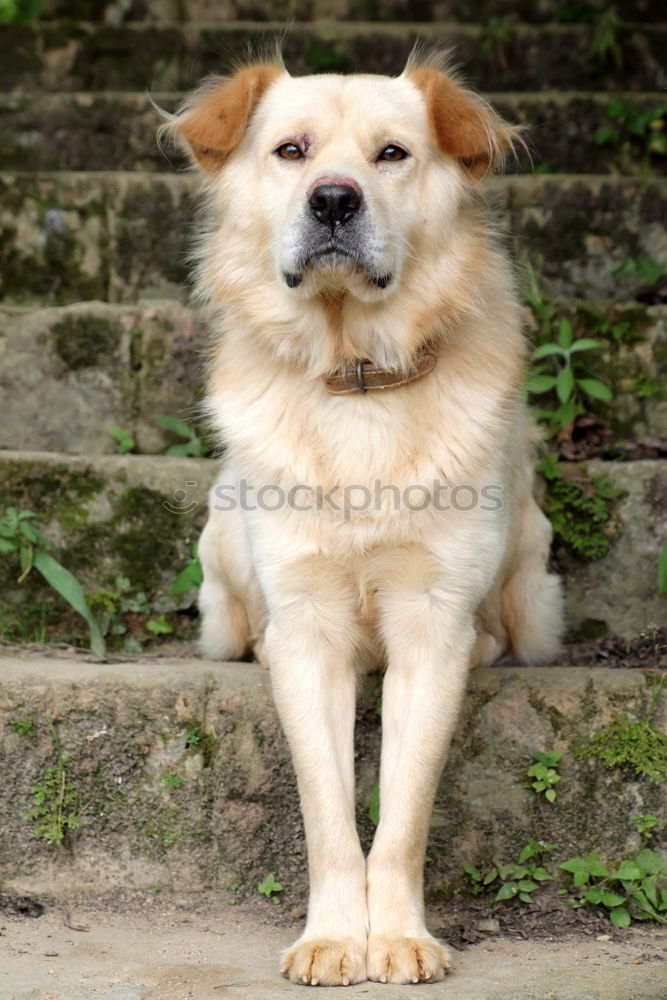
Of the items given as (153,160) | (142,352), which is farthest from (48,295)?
(153,160)

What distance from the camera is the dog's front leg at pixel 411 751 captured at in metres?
2.40

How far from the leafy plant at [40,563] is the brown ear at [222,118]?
3.74ft

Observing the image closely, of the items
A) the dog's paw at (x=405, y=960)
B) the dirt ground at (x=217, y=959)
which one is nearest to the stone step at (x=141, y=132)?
the dirt ground at (x=217, y=959)

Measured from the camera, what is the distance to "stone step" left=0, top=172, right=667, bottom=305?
4.31 m

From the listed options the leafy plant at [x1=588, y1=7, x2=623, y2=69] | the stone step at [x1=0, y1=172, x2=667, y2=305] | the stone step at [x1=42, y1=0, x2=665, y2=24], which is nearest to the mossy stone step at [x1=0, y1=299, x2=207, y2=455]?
the stone step at [x1=0, y1=172, x2=667, y2=305]

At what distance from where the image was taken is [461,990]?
2.26m

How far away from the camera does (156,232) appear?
4.38 metres

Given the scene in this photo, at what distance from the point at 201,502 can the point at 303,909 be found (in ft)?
4.21

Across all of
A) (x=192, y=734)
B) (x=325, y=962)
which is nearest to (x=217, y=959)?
(x=325, y=962)

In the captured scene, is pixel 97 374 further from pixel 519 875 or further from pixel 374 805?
pixel 519 875

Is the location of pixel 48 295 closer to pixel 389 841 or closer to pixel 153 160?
pixel 153 160

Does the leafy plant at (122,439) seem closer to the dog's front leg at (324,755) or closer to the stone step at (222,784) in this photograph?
the stone step at (222,784)

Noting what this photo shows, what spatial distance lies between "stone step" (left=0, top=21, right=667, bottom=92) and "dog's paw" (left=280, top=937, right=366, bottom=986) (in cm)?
420

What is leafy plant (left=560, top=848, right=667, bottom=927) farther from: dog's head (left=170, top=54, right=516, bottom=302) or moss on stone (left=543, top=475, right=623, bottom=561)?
dog's head (left=170, top=54, right=516, bottom=302)
